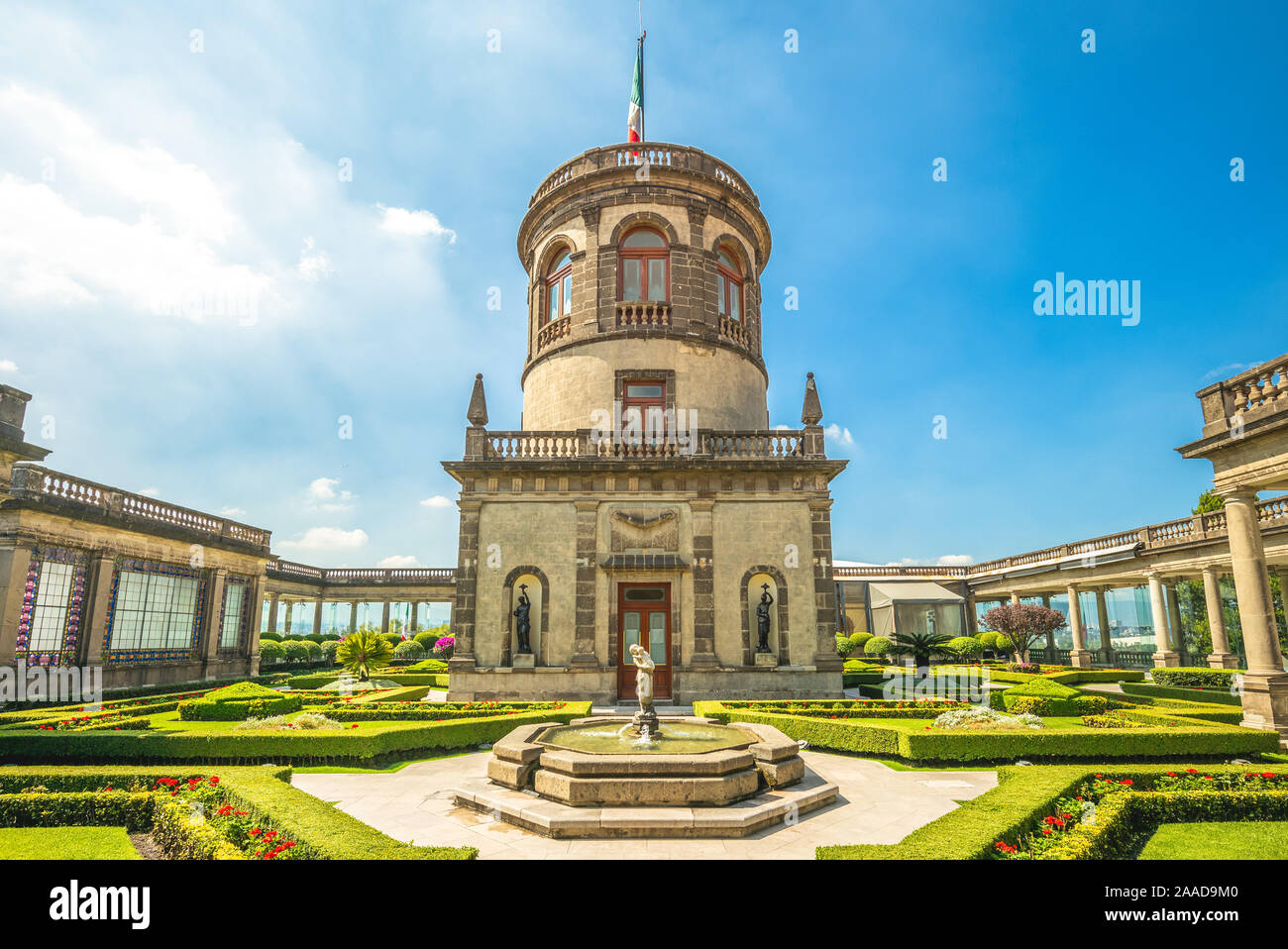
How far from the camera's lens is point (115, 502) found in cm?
2359

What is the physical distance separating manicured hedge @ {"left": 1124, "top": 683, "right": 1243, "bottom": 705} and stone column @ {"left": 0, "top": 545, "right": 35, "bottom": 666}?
3683 centimetres

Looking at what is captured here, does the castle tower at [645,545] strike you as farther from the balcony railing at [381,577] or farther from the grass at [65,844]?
the balcony railing at [381,577]

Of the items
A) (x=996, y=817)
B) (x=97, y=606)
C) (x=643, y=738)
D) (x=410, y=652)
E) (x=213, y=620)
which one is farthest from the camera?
(x=410, y=652)

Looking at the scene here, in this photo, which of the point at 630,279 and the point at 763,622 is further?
the point at 630,279

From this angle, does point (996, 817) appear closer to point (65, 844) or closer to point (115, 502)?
point (65, 844)

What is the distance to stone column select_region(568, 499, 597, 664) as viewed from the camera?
21.9 m

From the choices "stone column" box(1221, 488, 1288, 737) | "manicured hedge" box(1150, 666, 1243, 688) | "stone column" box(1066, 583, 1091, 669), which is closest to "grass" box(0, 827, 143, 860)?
"stone column" box(1221, 488, 1288, 737)

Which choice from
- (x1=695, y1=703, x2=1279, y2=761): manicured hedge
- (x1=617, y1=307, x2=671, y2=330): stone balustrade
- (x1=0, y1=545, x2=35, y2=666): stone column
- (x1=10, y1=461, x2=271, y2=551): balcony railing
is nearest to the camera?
(x1=695, y1=703, x2=1279, y2=761): manicured hedge

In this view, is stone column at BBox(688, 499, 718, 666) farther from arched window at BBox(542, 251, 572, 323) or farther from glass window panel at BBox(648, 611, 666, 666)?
arched window at BBox(542, 251, 572, 323)

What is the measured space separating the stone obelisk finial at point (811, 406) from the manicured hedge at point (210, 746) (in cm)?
1647

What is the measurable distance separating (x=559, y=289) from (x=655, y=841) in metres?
23.3

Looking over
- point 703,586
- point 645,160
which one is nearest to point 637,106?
point 645,160

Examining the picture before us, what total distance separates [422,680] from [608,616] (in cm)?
1102
